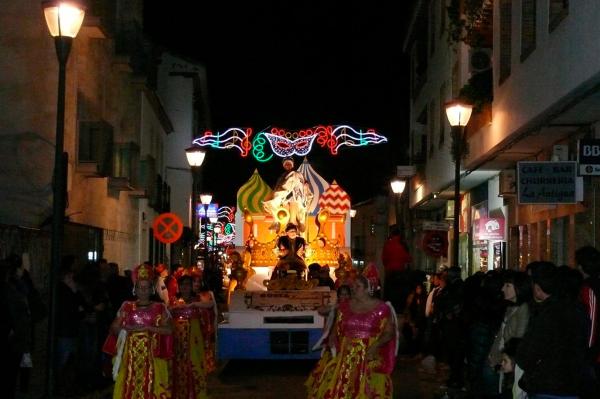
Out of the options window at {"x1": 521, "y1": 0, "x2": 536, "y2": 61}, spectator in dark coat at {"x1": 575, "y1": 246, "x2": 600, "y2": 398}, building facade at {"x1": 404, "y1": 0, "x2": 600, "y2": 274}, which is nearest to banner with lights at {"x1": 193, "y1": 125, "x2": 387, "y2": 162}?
building facade at {"x1": 404, "y1": 0, "x2": 600, "y2": 274}

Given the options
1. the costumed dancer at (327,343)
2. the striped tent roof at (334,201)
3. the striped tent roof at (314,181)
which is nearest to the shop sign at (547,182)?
the costumed dancer at (327,343)

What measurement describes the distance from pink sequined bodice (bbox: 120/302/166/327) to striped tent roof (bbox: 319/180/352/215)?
46.7 ft

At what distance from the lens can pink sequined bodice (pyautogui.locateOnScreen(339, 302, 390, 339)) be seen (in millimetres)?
11664

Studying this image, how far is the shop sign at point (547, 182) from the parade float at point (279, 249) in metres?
3.32

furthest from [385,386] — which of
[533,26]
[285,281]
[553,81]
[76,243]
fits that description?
[76,243]

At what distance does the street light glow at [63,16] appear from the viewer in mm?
13078

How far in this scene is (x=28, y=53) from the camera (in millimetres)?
22000

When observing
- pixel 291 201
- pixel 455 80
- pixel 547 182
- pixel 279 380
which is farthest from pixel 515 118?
pixel 455 80

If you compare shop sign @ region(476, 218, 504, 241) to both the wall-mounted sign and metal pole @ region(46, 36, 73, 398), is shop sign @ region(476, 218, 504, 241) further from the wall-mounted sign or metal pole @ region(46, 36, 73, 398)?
metal pole @ region(46, 36, 73, 398)

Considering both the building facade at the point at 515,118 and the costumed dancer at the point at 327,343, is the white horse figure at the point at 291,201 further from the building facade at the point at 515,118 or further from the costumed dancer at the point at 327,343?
the costumed dancer at the point at 327,343

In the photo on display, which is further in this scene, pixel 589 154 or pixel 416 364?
pixel 416 364

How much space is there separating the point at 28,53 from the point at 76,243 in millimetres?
3861

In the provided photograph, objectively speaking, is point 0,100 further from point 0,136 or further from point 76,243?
point 76,243

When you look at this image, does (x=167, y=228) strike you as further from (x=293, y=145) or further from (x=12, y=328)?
(x=12, y=328)
